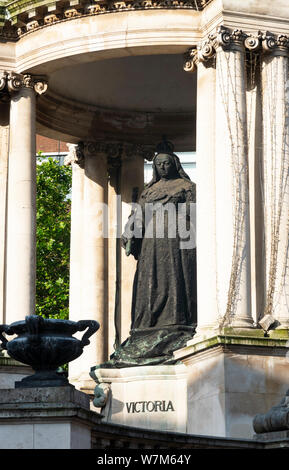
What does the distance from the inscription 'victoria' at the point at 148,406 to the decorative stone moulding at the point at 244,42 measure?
26.5ft

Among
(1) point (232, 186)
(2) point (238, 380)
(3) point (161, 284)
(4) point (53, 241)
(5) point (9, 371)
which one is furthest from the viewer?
(4) point (53, 241)

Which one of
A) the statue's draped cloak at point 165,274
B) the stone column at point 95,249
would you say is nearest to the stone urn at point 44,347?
the statue's draped cloak at point 165,274

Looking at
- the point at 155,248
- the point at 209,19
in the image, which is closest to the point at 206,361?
the point at 155,248

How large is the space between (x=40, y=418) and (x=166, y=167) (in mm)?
15926

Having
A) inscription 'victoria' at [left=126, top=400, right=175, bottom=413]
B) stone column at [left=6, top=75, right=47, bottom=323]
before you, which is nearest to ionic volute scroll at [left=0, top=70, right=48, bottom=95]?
stone column at [left=6, top=75, right=47, bottom=323]

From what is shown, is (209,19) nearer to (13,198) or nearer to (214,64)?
(214,64)

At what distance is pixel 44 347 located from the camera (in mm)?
22234

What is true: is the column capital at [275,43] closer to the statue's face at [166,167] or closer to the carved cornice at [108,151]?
the statue's face at [166,167]

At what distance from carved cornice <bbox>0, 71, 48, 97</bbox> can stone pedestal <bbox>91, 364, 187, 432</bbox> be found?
720cm

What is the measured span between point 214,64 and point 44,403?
43.8 feet

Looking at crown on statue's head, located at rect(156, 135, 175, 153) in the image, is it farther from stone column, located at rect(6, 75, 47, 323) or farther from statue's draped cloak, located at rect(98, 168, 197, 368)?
stone column, located at rect(6, 75, 47, 323)

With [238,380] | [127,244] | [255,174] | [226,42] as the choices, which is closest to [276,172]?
[255,174]

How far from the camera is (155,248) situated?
3591 cm

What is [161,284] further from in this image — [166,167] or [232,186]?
[232,186]
